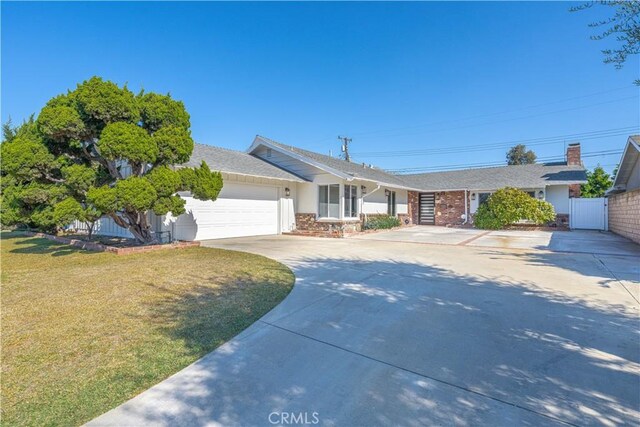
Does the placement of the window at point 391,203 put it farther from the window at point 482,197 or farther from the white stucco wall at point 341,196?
the window at point 482,197

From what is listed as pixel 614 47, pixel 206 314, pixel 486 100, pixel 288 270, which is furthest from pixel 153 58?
pixel 486 100

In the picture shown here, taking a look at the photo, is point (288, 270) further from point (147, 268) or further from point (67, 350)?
point (67, 350)

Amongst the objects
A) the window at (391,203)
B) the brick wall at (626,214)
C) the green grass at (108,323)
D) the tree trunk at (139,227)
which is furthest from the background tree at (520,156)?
the tree trunk at (139,227)

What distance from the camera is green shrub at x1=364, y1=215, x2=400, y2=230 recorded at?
16.7m

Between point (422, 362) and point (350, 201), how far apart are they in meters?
13.1

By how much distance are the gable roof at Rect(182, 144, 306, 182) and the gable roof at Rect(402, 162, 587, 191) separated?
11.6m

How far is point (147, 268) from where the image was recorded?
22.8 feet

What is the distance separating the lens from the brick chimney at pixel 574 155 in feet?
65.7

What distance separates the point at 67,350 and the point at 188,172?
6.75m

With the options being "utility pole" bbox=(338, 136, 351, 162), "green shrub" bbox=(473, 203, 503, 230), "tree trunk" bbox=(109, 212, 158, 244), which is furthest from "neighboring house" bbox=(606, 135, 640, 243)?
"utility pole" bbox=(338, 136, 351, 162)

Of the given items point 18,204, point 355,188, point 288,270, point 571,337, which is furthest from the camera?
point 355,188

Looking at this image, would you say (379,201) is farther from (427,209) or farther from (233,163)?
(233,163)

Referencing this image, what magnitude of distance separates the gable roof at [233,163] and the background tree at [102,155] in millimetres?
2894

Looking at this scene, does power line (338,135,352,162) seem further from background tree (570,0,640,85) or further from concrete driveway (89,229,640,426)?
background tree (570,0,640,85)
